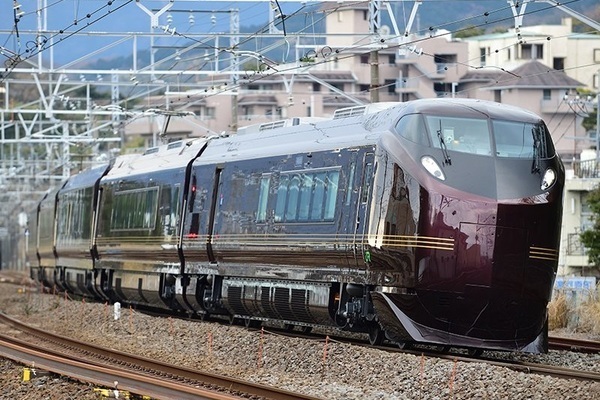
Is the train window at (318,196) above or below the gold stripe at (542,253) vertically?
above

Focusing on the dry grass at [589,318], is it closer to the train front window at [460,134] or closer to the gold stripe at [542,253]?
the gold stripe at [542,253]

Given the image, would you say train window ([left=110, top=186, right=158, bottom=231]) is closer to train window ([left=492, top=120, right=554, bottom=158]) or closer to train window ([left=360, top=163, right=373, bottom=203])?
train window ([left=360, top=163, right=373, bottom=203])

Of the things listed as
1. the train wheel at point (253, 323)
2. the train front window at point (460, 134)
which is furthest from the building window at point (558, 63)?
the train front window at point (460, 134)

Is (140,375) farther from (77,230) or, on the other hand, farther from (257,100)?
(257,100)

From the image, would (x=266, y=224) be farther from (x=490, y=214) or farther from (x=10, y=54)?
(x=10, y=54)

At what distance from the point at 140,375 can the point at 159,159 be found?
12.9 meters

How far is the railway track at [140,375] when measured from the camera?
13.2m

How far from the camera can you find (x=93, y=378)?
14758mm

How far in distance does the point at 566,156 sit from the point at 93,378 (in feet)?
208

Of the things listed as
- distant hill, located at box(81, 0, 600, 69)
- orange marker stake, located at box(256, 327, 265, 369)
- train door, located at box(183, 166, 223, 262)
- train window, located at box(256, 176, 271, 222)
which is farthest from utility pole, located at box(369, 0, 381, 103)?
orange marker stake, located at box(256, 327, 265, 369)

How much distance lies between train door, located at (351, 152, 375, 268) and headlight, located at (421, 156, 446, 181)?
1.05 metres

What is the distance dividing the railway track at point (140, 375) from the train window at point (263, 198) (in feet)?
10.5

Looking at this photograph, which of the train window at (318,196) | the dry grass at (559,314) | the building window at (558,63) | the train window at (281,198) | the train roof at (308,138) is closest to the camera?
the train roof at (308,138)

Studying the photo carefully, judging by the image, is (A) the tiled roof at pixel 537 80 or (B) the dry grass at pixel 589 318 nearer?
(B) the dry grass at pixel 589 318
